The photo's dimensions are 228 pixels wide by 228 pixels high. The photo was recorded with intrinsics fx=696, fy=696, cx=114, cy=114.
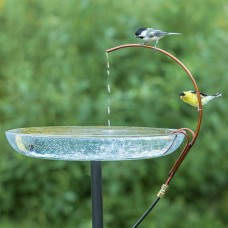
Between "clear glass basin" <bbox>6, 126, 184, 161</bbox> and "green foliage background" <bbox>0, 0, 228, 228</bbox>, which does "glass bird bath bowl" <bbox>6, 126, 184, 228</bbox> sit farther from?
"green foliage background" <bbox>0, 0, 228, 228</bbox>

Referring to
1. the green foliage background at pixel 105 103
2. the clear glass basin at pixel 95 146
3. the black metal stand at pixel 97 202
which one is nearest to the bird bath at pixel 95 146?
the clear glass basin at pixel 95 146

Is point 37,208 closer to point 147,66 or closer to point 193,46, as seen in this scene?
point 147,66

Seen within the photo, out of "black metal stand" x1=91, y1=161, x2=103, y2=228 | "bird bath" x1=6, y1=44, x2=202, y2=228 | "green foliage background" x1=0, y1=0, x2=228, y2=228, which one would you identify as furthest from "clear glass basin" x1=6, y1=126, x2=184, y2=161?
"green foliage background" x1=0, y1=0, x2=228, y2=228

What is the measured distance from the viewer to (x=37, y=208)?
3643 mm

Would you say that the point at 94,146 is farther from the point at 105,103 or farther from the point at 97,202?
the point at 105,103

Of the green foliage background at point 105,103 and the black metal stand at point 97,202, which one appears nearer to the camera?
the black metal stand at point 97,202

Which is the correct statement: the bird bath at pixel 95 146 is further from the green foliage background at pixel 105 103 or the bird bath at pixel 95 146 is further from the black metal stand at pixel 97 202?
the green foliage background at pixel 105 103

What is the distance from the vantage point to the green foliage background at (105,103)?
3.49 m

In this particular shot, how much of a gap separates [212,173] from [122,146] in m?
2.08

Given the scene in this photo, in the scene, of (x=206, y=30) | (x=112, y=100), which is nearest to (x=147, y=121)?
(x=112, y=100)

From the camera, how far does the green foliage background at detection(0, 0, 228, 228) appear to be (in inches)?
137

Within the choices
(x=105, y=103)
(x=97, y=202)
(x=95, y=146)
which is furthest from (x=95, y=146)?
(x=105, y=103)

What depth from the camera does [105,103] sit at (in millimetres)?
3379

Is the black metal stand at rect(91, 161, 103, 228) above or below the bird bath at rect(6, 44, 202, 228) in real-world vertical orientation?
below
